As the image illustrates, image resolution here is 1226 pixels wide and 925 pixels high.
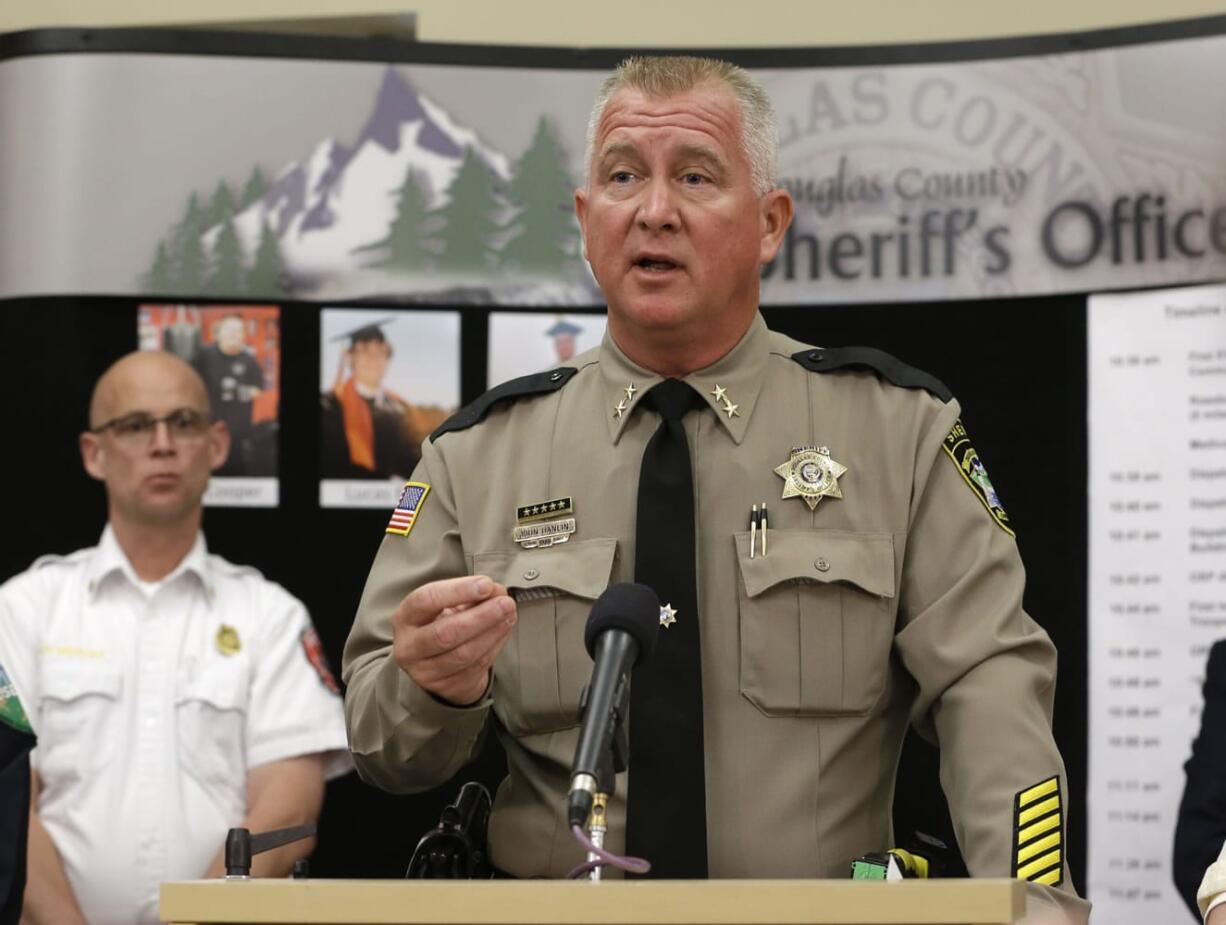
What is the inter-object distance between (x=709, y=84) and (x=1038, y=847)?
1020 mm

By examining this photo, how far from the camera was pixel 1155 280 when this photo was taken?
3568mm

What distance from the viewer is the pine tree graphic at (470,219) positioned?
3.81 metres

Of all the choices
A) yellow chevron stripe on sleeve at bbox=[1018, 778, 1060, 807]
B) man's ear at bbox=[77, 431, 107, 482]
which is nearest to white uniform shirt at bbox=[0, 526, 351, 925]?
man's ear at bbox=[77, 431, 107, 482]

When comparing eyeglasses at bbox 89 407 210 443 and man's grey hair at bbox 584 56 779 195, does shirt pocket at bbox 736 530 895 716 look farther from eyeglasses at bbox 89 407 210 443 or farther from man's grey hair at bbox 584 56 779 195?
eyeglasses at bbox 89 407 210 443

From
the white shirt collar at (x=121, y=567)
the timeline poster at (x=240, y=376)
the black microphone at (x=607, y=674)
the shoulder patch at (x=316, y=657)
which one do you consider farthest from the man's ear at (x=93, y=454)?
the black microphone at (x=607, y=674)

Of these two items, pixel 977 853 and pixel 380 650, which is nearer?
pixel 977 853

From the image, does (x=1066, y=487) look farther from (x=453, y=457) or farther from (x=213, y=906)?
(x=213, y=906)

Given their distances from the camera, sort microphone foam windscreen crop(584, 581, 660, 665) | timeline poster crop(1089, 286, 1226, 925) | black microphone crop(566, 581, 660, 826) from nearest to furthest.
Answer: black microphone crop(566, 581, 660, 826) → microphone foam windscreen crop(584, 581, 660, 665) → timeline poster crop(1089, 286, 1226, 925)

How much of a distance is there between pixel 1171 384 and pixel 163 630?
2180 mm

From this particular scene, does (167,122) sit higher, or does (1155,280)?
(167,122)

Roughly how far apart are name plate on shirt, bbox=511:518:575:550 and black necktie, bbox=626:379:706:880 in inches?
3.7

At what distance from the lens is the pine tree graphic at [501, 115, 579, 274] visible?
381cm

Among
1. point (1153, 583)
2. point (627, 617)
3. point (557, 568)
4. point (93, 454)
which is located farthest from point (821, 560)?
point (93, 454)

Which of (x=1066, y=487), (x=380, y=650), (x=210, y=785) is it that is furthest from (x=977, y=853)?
(x=210, y=785)
